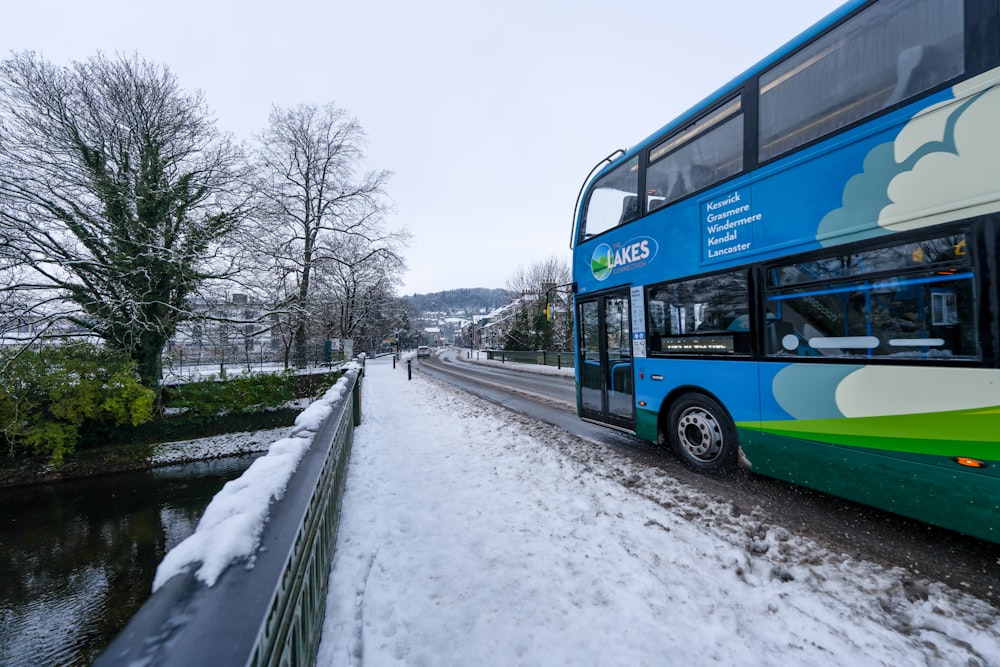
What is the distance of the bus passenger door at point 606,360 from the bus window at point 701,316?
1.83ft

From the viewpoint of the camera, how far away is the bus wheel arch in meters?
4.48

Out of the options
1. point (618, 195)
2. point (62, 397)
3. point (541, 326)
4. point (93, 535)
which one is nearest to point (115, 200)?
point (62, 397)

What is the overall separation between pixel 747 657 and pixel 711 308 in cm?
346

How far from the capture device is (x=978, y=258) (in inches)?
109

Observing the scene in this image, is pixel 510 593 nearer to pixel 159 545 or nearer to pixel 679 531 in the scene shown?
pixel 679 531

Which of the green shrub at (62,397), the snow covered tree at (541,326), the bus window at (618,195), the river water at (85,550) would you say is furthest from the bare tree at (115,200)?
the snow covered tree at (541,326)

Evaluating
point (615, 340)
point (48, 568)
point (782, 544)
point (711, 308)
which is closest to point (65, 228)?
point (48, 568)

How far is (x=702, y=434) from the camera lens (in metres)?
4.77

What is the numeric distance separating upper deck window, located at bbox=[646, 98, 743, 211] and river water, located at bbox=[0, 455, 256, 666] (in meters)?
8.29

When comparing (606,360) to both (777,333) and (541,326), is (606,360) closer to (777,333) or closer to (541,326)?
(777,333)

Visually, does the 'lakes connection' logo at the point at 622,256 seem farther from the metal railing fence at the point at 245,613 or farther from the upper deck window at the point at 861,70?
the metal railing fence at the point at 245,613

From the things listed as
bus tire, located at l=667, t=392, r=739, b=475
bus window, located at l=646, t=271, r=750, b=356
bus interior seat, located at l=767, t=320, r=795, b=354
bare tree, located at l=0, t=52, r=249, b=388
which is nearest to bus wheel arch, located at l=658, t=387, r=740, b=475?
bus tire, located at l=667, t=392, r=739, b=475

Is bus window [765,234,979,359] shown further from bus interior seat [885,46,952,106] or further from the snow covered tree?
the snow covered tree

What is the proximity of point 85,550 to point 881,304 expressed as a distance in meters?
15.1
